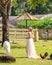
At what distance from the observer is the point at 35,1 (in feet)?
89.7

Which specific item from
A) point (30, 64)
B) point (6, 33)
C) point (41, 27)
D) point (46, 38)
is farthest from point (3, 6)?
point (41, 27)

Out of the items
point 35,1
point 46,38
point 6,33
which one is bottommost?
point 46,38

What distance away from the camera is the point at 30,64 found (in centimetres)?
1521

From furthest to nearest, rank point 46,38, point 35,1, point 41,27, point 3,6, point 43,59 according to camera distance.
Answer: point 41,27
point 46,38
point 35,1
point 3,6
point 43,59

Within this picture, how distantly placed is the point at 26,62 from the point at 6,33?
9.84 meters

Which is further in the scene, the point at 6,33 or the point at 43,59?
the point at 6,33

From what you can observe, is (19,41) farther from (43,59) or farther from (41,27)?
(43,59)

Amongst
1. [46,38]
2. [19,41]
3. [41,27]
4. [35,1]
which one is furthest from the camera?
[41,27]

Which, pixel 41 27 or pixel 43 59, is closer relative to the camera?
pixel 43 59

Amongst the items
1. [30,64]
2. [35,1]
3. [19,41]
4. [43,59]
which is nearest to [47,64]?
[30,64]

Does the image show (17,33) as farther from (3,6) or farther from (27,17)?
(3,6)

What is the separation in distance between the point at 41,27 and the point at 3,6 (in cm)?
1653

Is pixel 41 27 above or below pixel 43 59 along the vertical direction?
below

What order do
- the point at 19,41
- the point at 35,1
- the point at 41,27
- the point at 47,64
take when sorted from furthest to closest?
1. the point at 41,27
2. the point at 19,41
3. the point at 35,1
4. the point at 47,64
